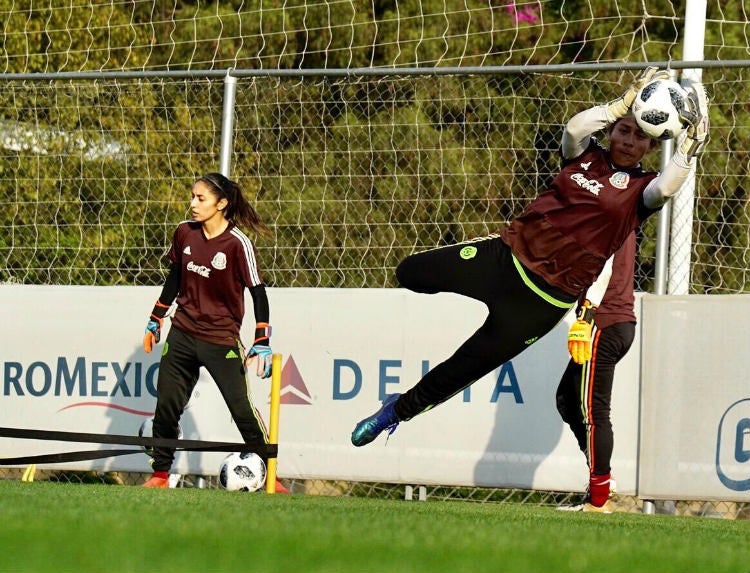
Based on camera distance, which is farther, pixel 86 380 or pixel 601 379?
pixel 86 380

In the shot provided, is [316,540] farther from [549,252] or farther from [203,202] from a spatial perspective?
[203,202]

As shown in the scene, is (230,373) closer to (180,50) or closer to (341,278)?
(341,278)

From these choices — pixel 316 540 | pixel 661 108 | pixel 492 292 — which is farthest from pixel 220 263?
pixel 316 540

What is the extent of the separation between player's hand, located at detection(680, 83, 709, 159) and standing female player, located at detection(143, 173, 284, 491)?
2.98 m

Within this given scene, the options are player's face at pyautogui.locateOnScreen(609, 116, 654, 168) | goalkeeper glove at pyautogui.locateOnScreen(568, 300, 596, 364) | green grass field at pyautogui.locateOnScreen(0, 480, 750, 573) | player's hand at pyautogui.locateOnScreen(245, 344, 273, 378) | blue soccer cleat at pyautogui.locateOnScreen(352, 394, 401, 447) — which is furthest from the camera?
player's hand at pyautogui.locateOnScreen(245, 344, 273, 378)

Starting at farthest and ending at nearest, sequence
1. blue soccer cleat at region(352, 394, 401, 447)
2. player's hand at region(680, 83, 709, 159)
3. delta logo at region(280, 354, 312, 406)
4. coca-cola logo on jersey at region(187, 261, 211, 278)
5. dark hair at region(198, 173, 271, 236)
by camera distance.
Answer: delta logo at region(280, 354, 312, 406) < dark hair at region(198, 173, 271, 236) < coca-cola logo on jersey at region(187, 261, 211, 278) < blue soccer cleat at region(352, 394, 401, 447) < player's hand at region(680, 83, 709, 159)

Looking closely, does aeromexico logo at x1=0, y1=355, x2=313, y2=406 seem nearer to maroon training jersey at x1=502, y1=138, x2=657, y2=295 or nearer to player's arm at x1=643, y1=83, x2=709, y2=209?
maroon training jersey at x1=502, y1=138, x2=657, y2=295

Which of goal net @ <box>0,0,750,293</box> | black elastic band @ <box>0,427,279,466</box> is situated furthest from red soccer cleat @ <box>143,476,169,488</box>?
goal net @ <box>0,0,750,293</box>

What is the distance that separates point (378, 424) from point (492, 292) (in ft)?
3.67

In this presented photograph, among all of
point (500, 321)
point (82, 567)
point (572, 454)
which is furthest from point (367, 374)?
point (82, 567)

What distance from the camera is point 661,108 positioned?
23.0 feet

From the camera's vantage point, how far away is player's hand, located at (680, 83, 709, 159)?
700 centimetres

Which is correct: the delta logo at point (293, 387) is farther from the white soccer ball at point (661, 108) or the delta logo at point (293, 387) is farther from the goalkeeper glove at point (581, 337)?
the white soccer ball at point (661, 108)

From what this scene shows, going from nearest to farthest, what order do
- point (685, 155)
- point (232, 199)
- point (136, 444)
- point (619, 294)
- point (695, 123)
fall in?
1. point (685, 155)
2. point (695, 123)
3. point (619, 294)
4. point (136, 444)
5. point (232, 199)
